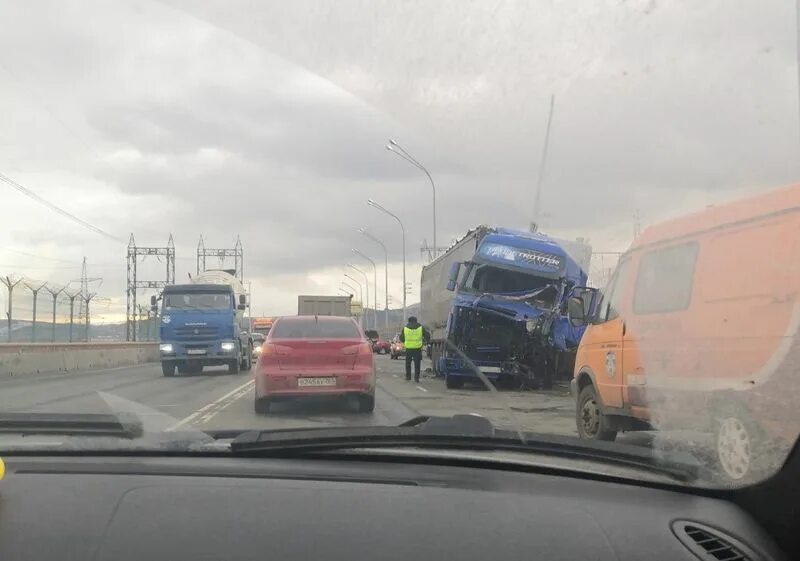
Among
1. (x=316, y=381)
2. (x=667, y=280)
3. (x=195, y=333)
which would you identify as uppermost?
(x=667, y=280)

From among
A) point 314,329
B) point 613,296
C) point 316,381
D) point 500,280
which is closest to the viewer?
point 613,296

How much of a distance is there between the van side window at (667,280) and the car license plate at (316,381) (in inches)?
240

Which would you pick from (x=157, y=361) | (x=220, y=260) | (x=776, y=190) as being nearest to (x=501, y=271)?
(x=776, y=190)

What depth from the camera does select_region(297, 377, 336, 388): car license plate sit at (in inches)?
433

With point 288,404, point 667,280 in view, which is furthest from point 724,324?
point 288,404

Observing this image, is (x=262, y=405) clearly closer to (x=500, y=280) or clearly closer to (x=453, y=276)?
(x=500, y=280)

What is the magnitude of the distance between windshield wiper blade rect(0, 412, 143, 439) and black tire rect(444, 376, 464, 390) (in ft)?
37.7

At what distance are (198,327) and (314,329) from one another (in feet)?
42.8

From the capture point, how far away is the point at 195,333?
23.6 metres

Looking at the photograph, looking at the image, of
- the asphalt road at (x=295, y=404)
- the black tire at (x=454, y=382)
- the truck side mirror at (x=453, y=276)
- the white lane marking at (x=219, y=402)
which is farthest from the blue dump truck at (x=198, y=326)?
the black tire at (x=454, y=382)

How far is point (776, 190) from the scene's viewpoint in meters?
3.66

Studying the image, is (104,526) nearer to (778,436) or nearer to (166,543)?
(166,543)

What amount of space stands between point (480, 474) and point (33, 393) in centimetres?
1423

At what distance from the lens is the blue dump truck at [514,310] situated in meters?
13.9
